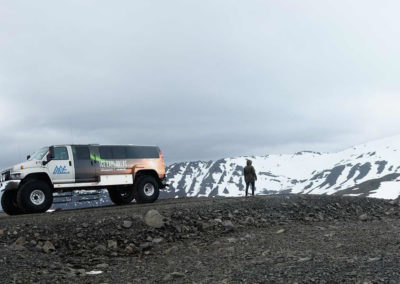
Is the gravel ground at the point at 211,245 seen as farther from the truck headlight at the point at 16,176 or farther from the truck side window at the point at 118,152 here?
the truck side window at the point at 118,152

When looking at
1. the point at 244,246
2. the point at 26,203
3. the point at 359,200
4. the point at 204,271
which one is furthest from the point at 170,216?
the point at 359,200

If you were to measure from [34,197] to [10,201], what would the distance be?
1962mm

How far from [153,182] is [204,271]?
432 inches

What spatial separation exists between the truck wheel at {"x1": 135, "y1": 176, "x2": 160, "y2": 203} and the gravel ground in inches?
181

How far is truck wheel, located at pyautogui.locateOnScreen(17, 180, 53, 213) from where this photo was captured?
53.7 ft

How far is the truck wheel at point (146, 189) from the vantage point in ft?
64.7

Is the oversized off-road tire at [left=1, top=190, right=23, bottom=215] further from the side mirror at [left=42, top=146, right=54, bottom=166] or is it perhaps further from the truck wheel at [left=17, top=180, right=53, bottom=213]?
the side mirror at [left=42, top=146, right=54, bottom=166]

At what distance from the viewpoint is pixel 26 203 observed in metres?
16.4

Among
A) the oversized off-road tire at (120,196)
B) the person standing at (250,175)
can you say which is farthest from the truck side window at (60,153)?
the person standing at (250,175)

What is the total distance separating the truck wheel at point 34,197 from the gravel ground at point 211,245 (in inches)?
113

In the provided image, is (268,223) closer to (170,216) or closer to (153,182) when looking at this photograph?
(170,216)

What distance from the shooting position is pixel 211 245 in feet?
41.0

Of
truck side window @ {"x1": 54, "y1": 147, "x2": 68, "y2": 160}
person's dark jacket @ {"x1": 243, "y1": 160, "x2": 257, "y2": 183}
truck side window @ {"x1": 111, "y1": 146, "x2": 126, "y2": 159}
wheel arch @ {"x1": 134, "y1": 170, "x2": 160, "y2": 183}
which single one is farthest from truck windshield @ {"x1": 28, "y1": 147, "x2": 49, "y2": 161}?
person's dark jacket @ {"x1": 243, "y1": 160, "x2": 257, "y2": 183}

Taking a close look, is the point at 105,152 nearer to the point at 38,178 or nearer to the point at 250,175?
the point at 38,178
